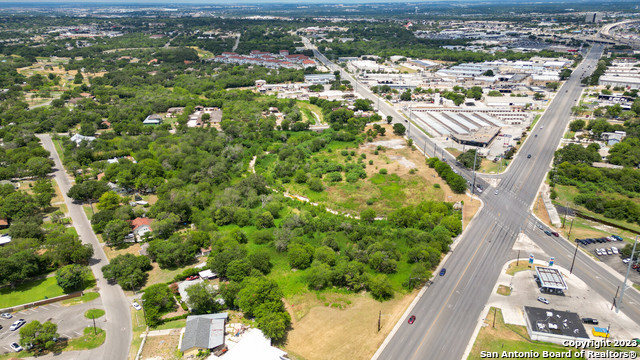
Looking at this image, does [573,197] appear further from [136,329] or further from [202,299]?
[136,329]

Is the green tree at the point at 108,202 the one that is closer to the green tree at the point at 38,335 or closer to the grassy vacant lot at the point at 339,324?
the green tree at the point at 38,335

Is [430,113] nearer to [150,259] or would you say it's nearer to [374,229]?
[374,229]

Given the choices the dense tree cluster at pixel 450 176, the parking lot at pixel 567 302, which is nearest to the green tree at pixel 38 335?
the parking lot at pixel 567 302

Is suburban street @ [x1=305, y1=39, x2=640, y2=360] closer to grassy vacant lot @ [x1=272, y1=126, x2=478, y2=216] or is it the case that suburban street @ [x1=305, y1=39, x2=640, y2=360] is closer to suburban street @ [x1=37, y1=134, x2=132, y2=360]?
grassy vacant lot @ [x1=272, y1=126, x2=478, y2=216]

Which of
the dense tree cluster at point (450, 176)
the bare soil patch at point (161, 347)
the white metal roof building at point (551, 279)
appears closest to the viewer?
the bare soil patch at point (161, 347)

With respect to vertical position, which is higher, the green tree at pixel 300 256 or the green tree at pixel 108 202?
the green tree at pixel 108 202

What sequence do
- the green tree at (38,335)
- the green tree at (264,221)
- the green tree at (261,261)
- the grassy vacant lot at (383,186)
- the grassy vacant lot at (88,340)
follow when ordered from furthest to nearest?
→ the grassy vacant lot at (383,186) < the green tree at (264,221) < the green tree at (261,261) < the grassy vacant lot at (88,340) < the green tree at (38,335)

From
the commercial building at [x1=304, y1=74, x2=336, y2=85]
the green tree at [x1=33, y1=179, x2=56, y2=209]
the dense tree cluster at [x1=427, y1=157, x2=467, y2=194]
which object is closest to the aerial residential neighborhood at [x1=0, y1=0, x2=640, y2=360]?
the dense tree cluster at [x1=427, y1=157, x2=467, y2=194]
